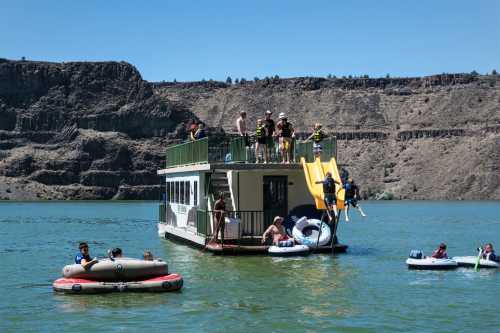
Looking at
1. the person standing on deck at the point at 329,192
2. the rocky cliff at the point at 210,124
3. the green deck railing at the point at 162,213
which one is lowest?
the green deck railing at the point at 162,213

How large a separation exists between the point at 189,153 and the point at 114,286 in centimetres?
1488

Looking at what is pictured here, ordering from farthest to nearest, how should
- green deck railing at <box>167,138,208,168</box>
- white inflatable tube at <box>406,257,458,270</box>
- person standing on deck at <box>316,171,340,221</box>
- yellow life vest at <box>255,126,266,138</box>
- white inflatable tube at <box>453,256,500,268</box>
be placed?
green deck railing at <box>167,138,208,168</box> < yellow life vest at <box>255,126,266,138</box> < person standing on deck at <box>316,171,340,221</box> < white inflatable tube at <box>453,256,500,268</box> < white inflatable tube at <box>406,257,458,270</box>

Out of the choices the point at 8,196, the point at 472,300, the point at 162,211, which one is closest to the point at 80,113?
the point at 8,196

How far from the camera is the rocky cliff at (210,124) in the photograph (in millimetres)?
149875

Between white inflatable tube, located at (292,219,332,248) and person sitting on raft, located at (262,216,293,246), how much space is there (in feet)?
1.18

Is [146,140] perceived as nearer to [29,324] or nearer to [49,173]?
[49,173]

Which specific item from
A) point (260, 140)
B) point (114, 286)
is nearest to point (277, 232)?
point (260, 140)

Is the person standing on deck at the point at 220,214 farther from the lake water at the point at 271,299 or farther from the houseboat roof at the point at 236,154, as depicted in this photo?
the houseboat roof at the point at 236,154

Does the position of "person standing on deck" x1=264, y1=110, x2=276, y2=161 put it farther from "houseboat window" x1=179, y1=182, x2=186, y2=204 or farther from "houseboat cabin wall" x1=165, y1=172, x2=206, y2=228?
"houseboat window" x1=179, y1=182, x2=186, y2=204

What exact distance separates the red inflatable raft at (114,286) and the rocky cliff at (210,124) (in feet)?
394

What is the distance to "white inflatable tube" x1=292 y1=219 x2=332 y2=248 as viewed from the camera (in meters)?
31.3

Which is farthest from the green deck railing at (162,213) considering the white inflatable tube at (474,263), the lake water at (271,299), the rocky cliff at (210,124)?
the rocky cliff at (210,124)

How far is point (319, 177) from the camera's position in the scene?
31281mm

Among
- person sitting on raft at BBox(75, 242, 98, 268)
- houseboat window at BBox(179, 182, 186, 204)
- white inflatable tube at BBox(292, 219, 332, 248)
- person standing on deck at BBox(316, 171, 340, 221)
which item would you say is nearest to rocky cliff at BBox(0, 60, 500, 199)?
houseboat window at BBox(179, 182, 186, 204)
